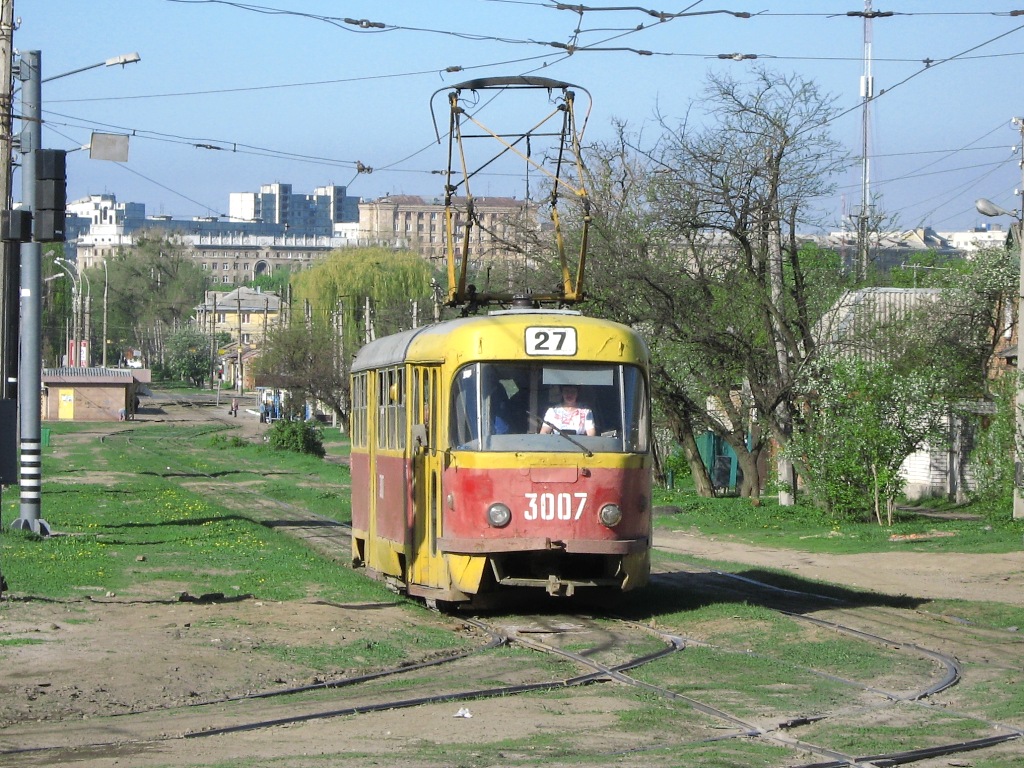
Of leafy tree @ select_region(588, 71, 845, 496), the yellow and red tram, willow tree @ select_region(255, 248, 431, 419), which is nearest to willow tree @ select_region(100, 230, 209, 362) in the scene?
willow tree @ select_region(255, 248, 431, 419)

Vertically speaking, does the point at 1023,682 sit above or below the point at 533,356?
below

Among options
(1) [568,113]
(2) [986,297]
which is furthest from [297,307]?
(1) [568,113]

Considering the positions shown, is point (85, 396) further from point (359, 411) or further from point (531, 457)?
point (531, 457)

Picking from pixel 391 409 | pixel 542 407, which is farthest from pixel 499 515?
pixel 391 409

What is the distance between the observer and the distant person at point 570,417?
493 inches

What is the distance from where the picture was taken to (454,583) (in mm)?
12742

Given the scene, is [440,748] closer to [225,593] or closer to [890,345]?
[225,593]

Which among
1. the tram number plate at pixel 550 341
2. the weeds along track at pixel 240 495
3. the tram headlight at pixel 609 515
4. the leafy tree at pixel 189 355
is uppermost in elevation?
the leafy tree at pixel 189 355

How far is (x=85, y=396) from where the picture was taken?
8212 cm

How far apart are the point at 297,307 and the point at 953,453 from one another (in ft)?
159

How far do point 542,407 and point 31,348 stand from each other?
11.2 metres

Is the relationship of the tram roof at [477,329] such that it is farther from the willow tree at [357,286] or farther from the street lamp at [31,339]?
the willow tree at [357,286]

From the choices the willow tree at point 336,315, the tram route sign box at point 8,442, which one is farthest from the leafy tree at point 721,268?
the willow tree at point 336,315

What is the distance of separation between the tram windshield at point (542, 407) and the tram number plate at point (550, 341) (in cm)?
13
